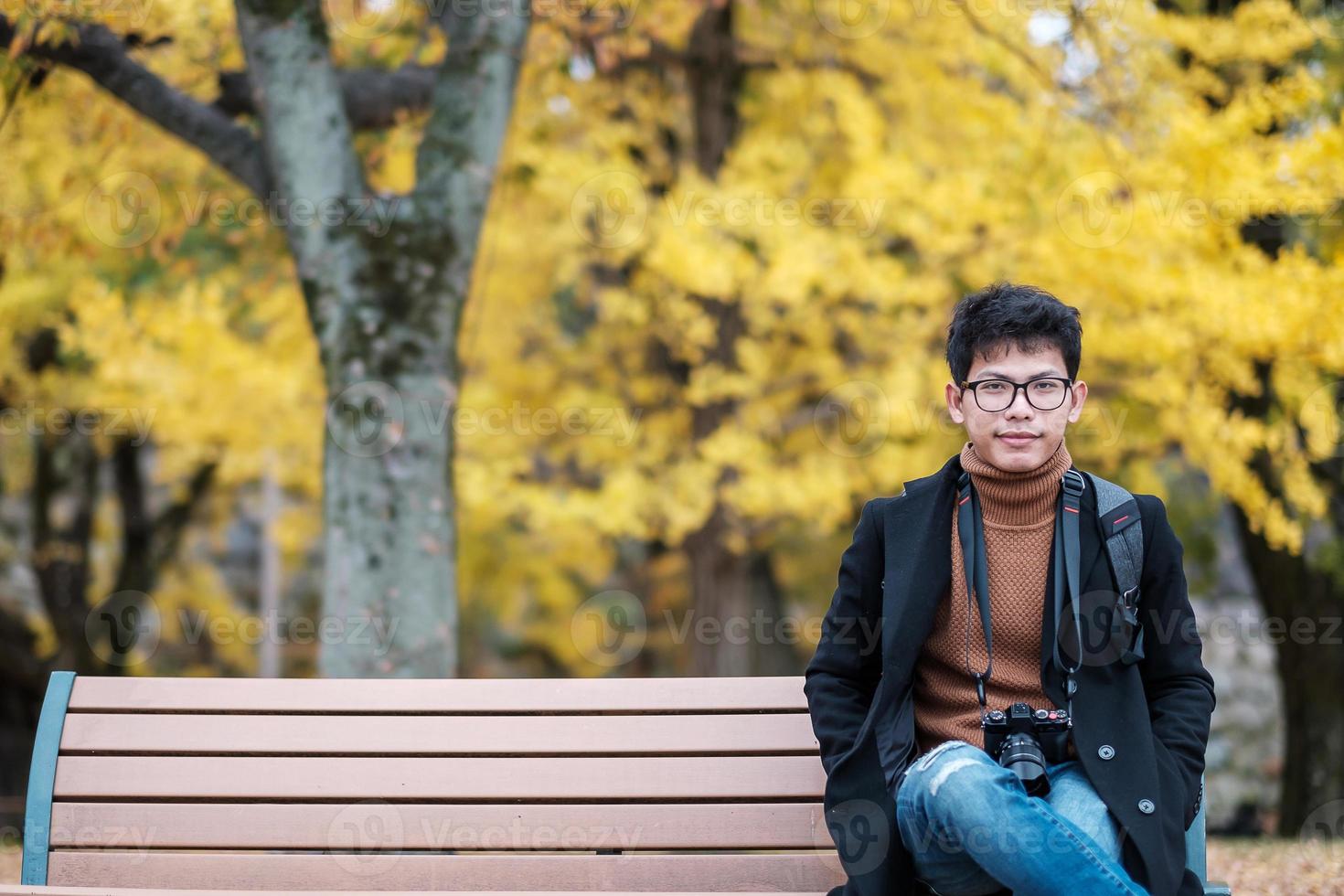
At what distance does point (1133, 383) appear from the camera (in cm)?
726

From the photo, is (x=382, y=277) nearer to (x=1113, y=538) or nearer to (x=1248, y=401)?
(x=1113, y=538)

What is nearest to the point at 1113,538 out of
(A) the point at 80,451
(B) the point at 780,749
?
(B) the point at 780,749

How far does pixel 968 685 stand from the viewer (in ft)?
9.33

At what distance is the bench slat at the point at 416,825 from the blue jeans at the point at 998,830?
513mm

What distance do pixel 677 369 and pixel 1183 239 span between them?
15.8 ft

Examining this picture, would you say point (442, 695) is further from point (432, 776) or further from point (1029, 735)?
point (1029, 735)

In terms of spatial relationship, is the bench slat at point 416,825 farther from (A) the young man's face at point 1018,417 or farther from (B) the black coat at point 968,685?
(A) the young man's face at point 1018,417

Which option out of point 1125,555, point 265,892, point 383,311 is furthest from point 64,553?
point 1125,555

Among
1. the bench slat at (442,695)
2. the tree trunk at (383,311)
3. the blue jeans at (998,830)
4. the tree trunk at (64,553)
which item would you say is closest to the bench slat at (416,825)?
the bench slat at (442,695)

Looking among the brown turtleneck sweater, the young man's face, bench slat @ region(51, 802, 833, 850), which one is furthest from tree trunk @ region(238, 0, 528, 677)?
the young man's face

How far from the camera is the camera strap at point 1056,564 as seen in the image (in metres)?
2.74

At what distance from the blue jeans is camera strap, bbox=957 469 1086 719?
19 cm

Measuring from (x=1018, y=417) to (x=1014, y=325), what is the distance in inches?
8.4

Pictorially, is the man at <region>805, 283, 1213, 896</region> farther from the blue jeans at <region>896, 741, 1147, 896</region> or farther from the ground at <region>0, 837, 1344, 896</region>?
the ground at <region>0, 837, 1344, 896</region>
